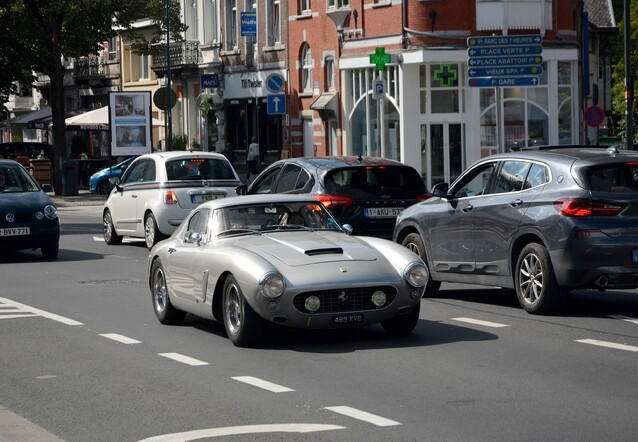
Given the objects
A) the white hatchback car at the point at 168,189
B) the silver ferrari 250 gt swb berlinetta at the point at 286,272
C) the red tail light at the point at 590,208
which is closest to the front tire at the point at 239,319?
the silver ferrari 250 gt swb berlinetta at the point at 286,272

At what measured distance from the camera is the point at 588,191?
42.2 ft

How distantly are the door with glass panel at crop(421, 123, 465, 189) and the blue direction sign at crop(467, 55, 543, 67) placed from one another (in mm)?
18769

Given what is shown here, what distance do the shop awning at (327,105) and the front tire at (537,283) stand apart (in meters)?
33.7

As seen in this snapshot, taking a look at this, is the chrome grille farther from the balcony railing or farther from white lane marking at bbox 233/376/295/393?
the balcony railing

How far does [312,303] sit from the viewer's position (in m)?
10.8

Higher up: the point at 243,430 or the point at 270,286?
the point at 270,286

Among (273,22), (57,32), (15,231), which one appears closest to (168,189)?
(15,231)

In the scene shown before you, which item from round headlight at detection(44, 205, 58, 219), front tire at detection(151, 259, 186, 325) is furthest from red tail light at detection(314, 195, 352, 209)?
round headlight at detection(44, 205, 58, 219)

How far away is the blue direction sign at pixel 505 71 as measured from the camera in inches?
913

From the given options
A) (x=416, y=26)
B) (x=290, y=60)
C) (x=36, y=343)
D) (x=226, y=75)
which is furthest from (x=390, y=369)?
(x=226, y=75)

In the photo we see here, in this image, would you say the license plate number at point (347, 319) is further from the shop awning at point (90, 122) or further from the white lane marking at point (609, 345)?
the shop awning at point (90, 122)

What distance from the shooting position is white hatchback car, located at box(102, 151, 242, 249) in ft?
76.1

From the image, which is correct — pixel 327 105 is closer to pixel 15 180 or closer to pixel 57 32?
pixel 57 32

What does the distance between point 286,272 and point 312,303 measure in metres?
0.33
